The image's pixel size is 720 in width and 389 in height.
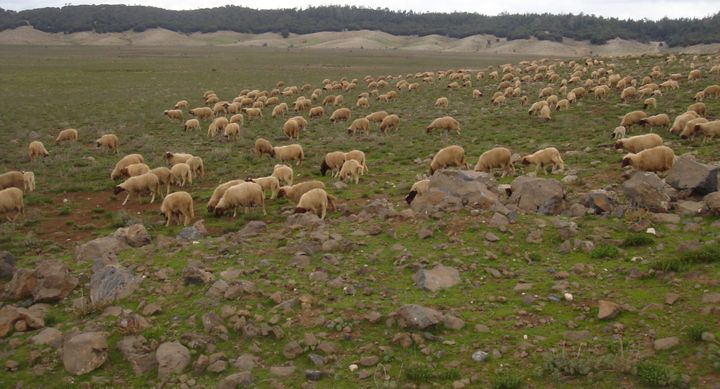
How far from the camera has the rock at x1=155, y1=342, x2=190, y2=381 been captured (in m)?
6.57

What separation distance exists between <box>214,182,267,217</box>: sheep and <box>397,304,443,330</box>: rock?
7445 mm

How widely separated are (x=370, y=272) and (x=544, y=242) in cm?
321

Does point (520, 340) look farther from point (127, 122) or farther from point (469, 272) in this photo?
point (127, 122)

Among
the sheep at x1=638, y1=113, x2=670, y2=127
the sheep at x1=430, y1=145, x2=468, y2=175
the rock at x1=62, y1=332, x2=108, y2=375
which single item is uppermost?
the sheep at x1=638, y1=113, x2=670, y2=127

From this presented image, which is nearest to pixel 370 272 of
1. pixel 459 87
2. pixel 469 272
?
pixel 469 272

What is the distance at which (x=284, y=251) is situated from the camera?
384 inches

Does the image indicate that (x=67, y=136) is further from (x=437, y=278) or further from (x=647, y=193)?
(x=647, y=193)

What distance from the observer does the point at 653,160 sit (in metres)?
13.2

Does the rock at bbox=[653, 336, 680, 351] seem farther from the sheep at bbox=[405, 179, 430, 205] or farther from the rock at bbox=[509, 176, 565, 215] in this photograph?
the sheep at bbox=[405, 179, 430, 205]

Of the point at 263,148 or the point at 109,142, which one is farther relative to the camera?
the point at 109,142

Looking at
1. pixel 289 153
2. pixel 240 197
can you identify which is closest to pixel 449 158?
pixel 289 153

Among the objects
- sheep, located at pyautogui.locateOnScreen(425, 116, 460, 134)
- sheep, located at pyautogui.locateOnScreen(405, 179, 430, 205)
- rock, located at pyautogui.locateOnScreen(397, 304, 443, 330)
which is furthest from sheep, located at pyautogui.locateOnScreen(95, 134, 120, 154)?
rock, located at pyautogui.locateOnScreen(397, 304, 443, 330)

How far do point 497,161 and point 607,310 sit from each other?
933cm

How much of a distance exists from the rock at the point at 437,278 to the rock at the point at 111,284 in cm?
462
